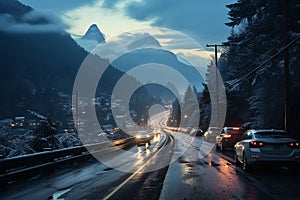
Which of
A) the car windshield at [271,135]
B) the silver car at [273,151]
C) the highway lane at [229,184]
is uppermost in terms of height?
the car windshield at [271,135]

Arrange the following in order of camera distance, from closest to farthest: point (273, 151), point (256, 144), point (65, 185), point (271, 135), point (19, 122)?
point (65, 185) < point (273, 151) < point (256, 144) < point (271, 135) < point (19, 122)

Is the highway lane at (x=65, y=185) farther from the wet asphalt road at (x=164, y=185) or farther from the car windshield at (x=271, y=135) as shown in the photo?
the car windshield at (x=271, y=135)

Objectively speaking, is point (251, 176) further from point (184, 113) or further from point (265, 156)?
point (184, 113)

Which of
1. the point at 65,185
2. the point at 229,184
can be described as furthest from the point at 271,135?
the point at 65,185

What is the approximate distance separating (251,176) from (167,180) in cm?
307

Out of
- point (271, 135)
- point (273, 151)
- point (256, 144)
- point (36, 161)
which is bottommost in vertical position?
point (36, 161)

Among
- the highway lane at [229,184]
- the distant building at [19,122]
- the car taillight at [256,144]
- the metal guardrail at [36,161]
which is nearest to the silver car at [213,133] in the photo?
the metal guardrail at [36,161]

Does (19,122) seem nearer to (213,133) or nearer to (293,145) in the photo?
(213,133)

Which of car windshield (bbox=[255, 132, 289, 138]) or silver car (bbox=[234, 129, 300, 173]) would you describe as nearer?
silver car (bbox=[234, 129, 300, 173])

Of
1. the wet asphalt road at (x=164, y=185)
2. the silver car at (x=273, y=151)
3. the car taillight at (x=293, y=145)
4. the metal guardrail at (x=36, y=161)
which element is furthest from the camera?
the car taillight at (x=293, y=145)

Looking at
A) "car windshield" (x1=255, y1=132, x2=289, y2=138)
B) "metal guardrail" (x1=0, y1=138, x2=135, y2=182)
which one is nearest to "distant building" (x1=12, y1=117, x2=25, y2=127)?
"metal guardrail" (x1=0, y1=138, x2=135, y2=182)

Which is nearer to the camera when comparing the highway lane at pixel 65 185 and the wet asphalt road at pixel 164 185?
the wet asphalt road at pixel 164 185

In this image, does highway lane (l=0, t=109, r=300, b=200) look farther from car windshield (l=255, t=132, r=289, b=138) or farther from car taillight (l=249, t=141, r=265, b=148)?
car windshield (l=255, t=132, r=289, b=138)

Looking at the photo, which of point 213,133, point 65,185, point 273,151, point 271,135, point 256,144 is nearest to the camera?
point 65,185
